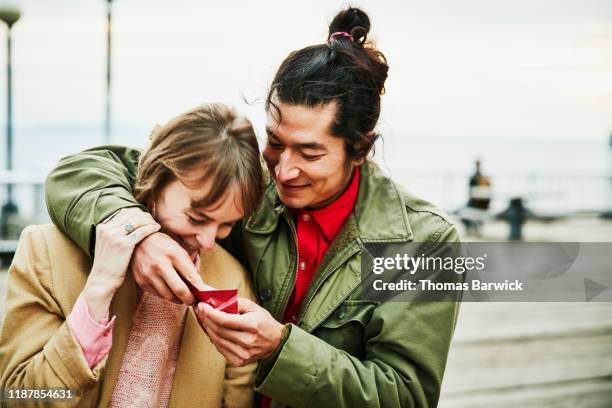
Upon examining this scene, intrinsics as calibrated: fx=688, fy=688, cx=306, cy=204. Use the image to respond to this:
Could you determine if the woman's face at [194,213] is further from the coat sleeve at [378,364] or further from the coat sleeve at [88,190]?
the coat sleeve at [378,364]

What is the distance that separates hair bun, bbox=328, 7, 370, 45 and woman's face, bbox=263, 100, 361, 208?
10.5 inches

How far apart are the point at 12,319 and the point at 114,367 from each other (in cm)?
25

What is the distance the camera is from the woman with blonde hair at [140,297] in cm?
146

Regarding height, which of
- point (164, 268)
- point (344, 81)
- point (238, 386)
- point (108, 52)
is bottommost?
point (238, 386)

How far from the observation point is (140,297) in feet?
5.51

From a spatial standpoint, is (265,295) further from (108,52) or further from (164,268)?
(108,52)

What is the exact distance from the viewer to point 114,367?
62.2 inches

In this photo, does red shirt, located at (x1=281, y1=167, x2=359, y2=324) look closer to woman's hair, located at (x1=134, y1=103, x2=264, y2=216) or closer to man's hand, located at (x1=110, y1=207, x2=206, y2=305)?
woman's hair, located at (x1=134, y1=103, x2=264, y2=216)

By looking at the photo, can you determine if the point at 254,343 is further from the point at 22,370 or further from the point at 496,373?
the point at 496,373

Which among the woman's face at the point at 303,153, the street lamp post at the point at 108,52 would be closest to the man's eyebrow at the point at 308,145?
the woman's face at the point at 303,153

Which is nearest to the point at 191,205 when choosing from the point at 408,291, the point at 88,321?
the point at 88,321

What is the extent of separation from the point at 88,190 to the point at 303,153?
1.89ft

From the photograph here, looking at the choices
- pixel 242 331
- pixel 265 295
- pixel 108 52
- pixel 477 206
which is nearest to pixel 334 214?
pixel 265 295

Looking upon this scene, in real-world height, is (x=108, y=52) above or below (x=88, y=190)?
above
